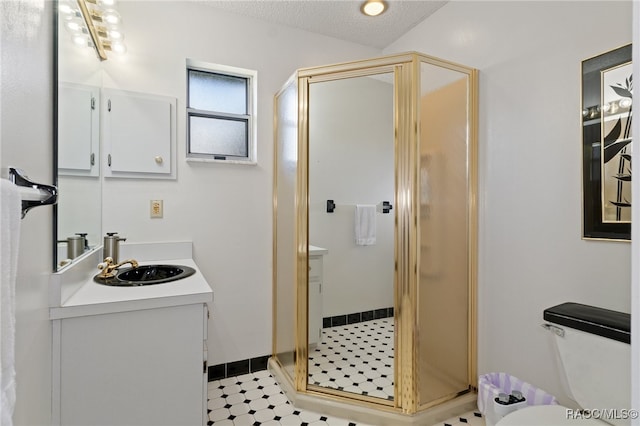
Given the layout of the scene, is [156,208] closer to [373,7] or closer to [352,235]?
[352,235]

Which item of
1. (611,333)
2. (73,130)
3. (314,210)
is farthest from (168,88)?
(611,333)

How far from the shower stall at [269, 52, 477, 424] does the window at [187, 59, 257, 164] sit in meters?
Answer: 0.49

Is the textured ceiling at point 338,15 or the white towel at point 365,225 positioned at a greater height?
the textured ceiling at point 338,15

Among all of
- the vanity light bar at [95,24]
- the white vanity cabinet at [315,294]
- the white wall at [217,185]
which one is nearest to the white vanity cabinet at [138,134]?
the white wall at [217,185]

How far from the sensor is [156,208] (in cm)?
213

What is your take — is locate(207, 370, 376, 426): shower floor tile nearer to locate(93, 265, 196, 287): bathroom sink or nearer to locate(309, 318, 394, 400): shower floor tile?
locate(309, 318, 394, 400): shower floor tile

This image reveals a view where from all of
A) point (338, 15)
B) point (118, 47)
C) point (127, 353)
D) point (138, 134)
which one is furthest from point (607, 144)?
point (118, 47)

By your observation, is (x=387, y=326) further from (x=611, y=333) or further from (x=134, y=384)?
(x=134, y=384)

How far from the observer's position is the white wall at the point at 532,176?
1491 millimetres

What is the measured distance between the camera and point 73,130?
4.61 feet

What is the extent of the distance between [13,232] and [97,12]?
168 cm

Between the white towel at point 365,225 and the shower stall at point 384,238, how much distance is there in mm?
11

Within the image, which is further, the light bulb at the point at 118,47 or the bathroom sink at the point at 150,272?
the light bulb at the point at 118,47

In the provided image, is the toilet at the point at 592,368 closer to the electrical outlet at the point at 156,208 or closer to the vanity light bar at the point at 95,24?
the electrical outlet at the point at 156,208
